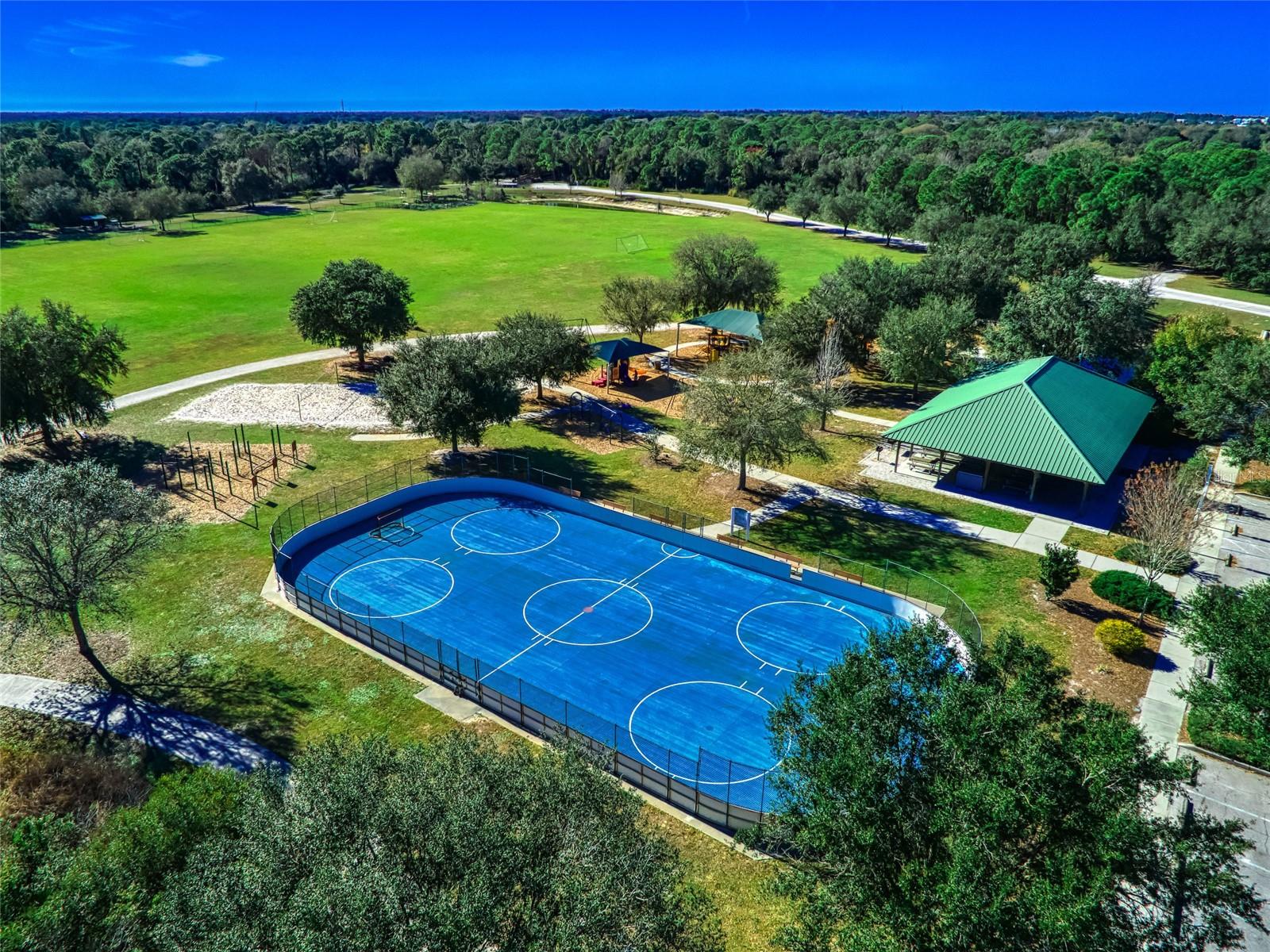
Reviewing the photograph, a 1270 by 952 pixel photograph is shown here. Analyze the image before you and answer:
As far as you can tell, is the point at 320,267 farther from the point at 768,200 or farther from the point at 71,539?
the point at 71,539

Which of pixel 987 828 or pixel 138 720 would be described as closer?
pixel 987 828

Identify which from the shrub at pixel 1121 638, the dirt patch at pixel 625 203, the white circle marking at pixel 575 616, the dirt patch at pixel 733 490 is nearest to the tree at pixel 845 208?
the dirt patch at pixel 625 203

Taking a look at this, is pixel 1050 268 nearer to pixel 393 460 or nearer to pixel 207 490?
pixel 393 460

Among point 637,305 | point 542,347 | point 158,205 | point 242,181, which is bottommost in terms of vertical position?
point 542,347

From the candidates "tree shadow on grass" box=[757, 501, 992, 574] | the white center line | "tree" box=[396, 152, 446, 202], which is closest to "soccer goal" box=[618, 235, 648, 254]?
"tree" box=[396, 152, 446, 202]

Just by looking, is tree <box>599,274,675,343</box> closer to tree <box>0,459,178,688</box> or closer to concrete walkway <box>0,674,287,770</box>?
tree <box>0,459,178,688</box>

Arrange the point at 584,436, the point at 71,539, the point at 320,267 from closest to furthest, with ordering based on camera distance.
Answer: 1. the point at 71,539
2. the point at 584,436
3. the point at 320,267

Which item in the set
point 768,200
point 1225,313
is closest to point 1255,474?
point 1225,313
